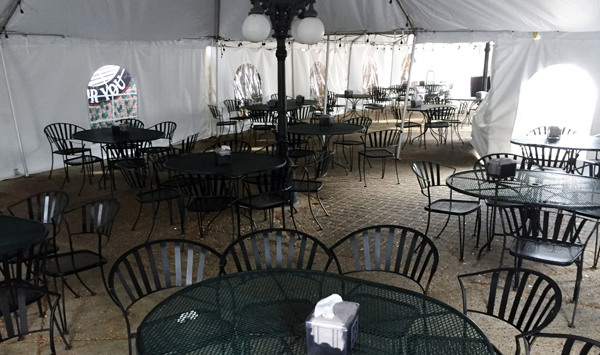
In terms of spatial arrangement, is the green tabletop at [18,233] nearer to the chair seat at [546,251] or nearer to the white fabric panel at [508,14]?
the chair seat at [546,251]

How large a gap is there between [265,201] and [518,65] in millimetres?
5263

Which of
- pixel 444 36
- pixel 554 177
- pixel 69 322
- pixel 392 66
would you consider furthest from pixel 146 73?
pixel 392 66

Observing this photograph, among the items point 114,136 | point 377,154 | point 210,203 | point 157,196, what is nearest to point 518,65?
point 377,154

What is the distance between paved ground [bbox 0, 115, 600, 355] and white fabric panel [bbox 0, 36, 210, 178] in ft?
2.86

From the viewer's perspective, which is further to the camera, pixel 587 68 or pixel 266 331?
pixel 587 68

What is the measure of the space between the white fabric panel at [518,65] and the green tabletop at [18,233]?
7013 mm

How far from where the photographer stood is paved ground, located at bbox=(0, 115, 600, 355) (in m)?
3.02

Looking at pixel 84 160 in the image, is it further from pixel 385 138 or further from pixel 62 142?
pixel 385 138

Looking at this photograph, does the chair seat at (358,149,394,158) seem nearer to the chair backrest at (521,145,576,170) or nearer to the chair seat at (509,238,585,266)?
the chair backrest at (521,145,576,170)

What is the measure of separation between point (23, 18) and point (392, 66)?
43.1 ft

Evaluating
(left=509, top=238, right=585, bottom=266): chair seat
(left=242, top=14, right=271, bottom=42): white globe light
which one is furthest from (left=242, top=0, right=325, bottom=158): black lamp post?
(left=509, top=238, right=585, bottom=266): chair seat

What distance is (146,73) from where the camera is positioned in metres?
8.84

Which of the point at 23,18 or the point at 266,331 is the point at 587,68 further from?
the point at 23,18

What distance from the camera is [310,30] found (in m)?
4.33
